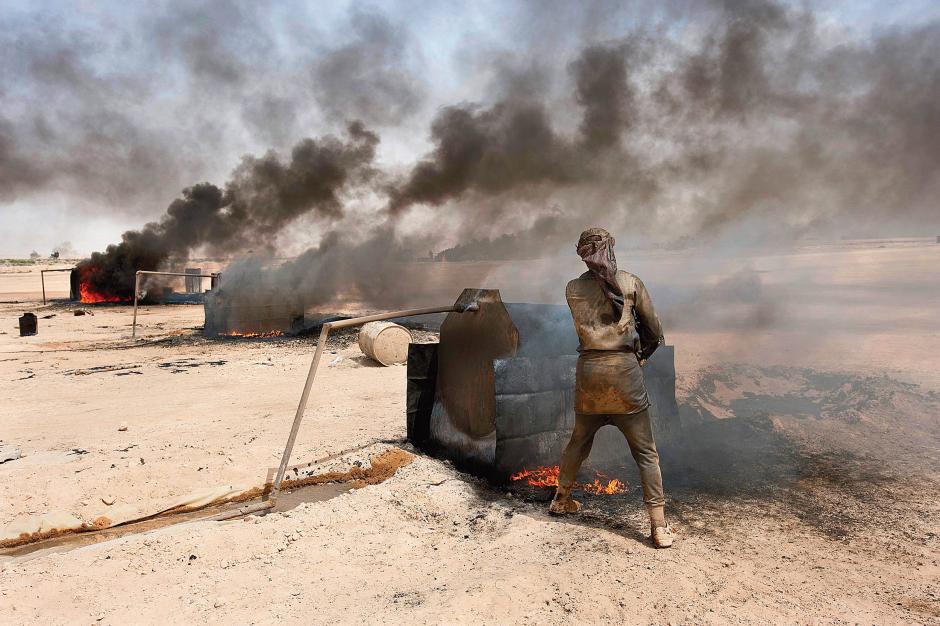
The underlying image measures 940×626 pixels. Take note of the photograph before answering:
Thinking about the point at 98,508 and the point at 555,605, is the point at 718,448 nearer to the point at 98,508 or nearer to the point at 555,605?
the point at 555,605

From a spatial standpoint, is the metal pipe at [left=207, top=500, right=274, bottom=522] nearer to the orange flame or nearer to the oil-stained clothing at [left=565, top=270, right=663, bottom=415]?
the oil-stained clothing at [left=565, top=270, right=663, bottom=415]

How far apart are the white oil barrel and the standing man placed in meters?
7.85

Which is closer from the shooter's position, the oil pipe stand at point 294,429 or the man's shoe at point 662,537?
the man's shoe at point 662,537

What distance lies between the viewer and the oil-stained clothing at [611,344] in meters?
3.88

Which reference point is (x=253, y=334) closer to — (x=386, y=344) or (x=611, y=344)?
(x=386, y=344)

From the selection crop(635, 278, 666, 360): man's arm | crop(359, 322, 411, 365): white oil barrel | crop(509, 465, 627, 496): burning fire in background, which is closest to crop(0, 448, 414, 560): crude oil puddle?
crop(509, 465, 627, 496): burning fire in background

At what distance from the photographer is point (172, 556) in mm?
3832

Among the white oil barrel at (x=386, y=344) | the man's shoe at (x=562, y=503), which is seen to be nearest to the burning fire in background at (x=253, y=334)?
the white oil barrel at (x=386, y=344)

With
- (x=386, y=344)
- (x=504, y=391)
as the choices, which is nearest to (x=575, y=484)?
(x=504, y=391)

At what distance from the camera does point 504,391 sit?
5.07 m

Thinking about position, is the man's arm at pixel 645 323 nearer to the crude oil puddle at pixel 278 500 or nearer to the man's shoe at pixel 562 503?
the man's shoe at pixel 562 503

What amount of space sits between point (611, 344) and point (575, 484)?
1722 mm

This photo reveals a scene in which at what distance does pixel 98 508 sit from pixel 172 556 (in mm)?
1458

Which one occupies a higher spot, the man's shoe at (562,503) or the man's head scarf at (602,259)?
the man's head scarf at (602,259)
